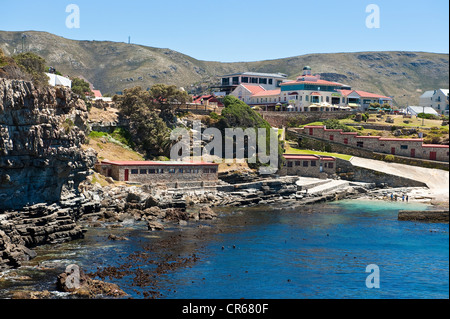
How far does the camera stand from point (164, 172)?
7088 centimetres

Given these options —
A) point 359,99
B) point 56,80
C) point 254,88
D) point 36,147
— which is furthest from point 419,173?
point 36,147

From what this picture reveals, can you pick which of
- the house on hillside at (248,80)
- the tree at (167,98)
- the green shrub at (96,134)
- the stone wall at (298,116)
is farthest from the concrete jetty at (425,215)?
the house on hillside at (248,80)

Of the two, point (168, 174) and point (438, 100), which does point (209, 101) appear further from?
point (438, 100)

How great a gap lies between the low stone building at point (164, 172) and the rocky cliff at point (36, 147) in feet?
45.6

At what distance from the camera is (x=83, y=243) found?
1736 inches

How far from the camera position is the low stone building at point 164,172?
67.9m

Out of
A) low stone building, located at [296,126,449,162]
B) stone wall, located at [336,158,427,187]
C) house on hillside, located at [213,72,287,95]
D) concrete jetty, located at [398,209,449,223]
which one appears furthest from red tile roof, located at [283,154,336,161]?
house on hillside, located at [213,72,287,95]

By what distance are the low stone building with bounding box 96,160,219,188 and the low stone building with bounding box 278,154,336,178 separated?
17048mm

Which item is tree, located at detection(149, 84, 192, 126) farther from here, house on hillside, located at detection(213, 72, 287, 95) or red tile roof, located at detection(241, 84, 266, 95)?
house on hillside, located at detection(213, 72, 287, 95)

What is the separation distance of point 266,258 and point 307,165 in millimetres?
47265

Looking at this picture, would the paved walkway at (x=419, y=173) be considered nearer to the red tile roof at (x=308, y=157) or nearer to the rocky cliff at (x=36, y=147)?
the red tile roof at (x=308, y=157)

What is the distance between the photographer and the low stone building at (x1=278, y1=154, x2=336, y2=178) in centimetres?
8744
